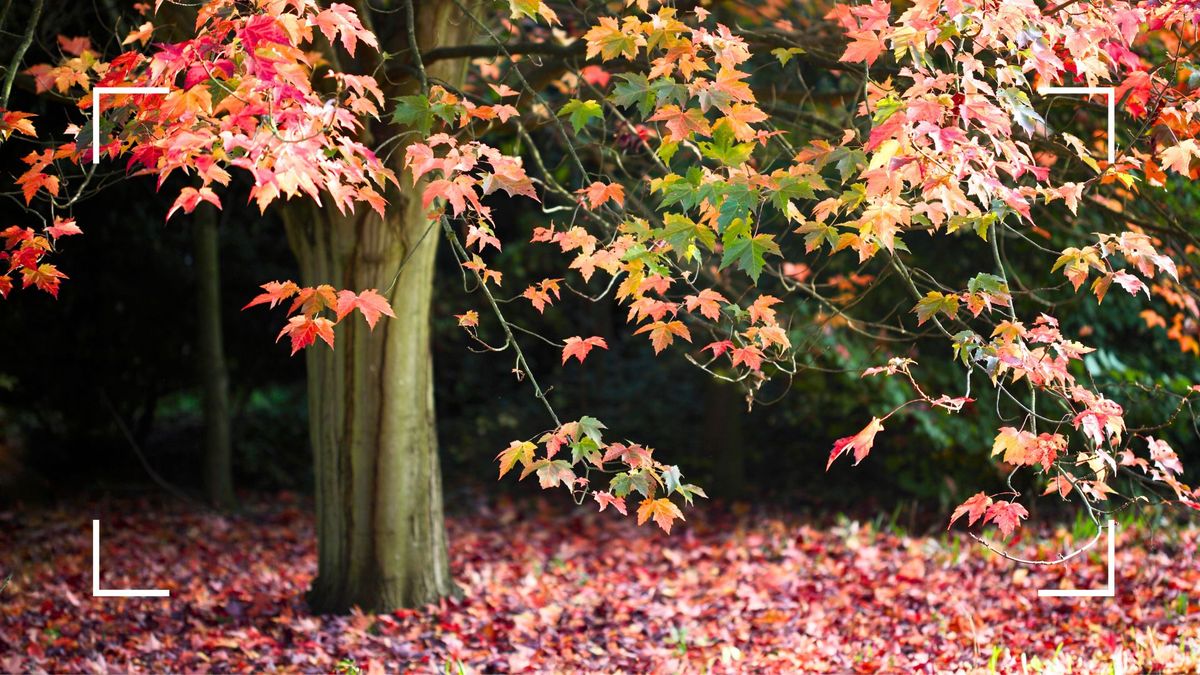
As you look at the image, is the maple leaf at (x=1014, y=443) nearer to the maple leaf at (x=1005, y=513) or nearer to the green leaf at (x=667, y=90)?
the maple leaf at (x=1005, y=513)

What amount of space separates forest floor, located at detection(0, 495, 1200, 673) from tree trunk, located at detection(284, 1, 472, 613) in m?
0.23

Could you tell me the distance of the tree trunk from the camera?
522 cm

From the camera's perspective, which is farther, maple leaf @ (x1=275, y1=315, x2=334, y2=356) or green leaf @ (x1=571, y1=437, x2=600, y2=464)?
green leaf @ (x1=571, y1=437, x2=600, y2=464)

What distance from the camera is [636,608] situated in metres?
5.90

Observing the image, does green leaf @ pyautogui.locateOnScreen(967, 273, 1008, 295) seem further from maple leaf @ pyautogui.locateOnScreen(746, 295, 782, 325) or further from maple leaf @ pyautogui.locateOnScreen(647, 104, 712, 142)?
maple leaf @ pyautogui.locateOnScreen(647, 104, 712, 142)

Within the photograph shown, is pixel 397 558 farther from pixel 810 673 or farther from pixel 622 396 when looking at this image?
pixel 622 396

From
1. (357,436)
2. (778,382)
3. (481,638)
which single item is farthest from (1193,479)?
(357,436)

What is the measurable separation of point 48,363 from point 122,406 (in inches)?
26.9

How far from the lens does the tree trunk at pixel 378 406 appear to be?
522cm

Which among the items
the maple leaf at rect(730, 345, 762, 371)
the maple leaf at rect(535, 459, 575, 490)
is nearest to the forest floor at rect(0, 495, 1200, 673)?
the maple leaf at rect(730, 345, 762, 371)

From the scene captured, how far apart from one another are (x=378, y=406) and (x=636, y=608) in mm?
1738

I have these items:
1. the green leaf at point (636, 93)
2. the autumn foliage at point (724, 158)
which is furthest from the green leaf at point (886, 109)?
the green leaf at point (636, 93)

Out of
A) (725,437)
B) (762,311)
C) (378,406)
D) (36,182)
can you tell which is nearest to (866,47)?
(762,311)

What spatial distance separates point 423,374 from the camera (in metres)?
5.52
